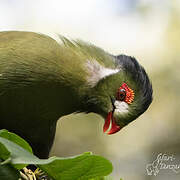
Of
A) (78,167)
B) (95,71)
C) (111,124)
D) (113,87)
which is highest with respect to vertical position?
(78,167)

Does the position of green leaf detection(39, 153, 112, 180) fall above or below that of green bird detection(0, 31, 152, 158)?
above

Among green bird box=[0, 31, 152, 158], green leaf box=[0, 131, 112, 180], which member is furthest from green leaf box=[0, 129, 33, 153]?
green bird box=[0, 31, 152, 158]

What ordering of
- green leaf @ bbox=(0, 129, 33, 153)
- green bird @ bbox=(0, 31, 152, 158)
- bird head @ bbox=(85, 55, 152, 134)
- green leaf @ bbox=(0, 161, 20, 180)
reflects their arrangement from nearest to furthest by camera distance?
green leaf @ bbox=(0, 161, 20, 180), green leaf @ bbox=(0, 129, 33, 153), green bird @ bbox=(0, 31, 152, 158), bird head @ bbox=(85, 55, 152, 134)

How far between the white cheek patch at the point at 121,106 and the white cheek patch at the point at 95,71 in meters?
0.20

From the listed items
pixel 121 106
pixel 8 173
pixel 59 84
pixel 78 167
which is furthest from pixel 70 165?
pixel 121 106

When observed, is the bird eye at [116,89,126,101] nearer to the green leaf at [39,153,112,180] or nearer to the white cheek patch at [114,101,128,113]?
the white cheek patch at [114,101,128,113]

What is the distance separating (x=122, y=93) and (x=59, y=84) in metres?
0.41

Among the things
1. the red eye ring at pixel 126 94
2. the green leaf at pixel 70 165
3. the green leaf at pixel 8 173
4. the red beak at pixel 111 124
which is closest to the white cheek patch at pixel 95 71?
the red eye ring at pixel 126 94

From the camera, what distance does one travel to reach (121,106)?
117 inches

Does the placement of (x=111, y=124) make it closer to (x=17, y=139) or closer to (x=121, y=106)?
(x=121, y=106)

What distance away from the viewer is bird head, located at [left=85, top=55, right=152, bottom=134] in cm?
294

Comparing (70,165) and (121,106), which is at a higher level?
(70,165)

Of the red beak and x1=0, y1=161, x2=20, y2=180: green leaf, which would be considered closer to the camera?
x1=0, y1=161, x2=20, y2=180: green leaf

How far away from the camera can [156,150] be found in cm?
789
